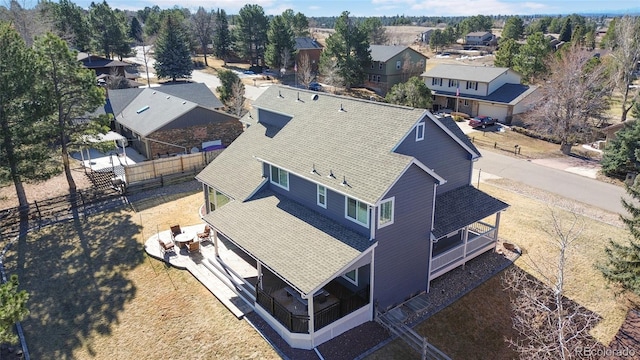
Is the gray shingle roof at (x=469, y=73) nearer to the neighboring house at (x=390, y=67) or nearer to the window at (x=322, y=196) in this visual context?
the neighboring house at (x=390, y=67)

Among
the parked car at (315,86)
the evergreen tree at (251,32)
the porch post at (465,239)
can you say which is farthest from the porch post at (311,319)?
the evergreen tree at (251,32)

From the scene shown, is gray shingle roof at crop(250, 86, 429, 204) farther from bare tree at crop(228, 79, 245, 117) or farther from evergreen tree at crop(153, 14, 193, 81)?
evergreen tree at crop(153, 14, 193, 81)

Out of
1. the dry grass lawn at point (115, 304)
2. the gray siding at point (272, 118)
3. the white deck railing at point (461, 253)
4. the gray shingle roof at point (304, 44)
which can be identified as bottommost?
the dry grass lawn at point (115, 304)

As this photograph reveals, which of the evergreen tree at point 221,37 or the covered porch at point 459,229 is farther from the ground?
the evergreen tree at point 221,37

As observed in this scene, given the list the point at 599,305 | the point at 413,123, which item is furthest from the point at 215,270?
the point at 599,305

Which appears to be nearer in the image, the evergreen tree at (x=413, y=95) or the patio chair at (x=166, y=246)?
the patio chair at (x=166, y=246)

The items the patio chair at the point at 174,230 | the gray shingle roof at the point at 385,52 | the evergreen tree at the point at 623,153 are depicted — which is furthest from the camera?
the gray shingle roof at the point at 385,52

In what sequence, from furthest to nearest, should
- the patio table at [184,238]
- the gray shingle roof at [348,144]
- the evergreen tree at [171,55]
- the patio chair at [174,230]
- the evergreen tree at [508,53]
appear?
the evergreen tree at [171,55], the evergreen tree at [508,53], the patio chair at [174,230], the patio table at [184,238], the gray shingle roof at [348,144]

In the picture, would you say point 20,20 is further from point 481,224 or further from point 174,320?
point 481,224
